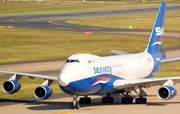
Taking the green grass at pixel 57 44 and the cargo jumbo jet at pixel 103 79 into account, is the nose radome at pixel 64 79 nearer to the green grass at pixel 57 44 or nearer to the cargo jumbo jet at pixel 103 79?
the cargo jumbo jet at pixel 103 79

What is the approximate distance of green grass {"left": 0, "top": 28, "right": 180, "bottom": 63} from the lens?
3546 inches

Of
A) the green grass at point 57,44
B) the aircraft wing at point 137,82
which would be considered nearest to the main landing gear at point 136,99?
the aircraft wing at point 137,82

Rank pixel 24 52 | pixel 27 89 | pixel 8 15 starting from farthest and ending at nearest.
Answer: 1. pixel 8 15
2. pixel 24 52
3. pixel 27 89

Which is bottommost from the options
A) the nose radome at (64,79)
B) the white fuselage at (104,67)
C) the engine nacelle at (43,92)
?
the engine nacelle at (43,92)

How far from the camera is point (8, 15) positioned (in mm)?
175750

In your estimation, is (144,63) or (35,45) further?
(35,45)

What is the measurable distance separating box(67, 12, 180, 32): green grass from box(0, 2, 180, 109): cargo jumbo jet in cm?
8335

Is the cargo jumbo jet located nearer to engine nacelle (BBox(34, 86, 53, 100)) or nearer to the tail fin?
engine nacelle (BBox(34, 86, 53, 100))

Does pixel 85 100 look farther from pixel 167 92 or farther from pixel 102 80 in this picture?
pixel 167 92

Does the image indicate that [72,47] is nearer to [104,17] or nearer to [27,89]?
[27,89]

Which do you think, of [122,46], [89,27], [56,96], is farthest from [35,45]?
[56,96]

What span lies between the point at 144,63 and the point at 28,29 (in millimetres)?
80861

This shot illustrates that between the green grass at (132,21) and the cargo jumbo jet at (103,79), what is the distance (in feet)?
273

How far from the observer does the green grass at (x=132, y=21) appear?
462 ft
